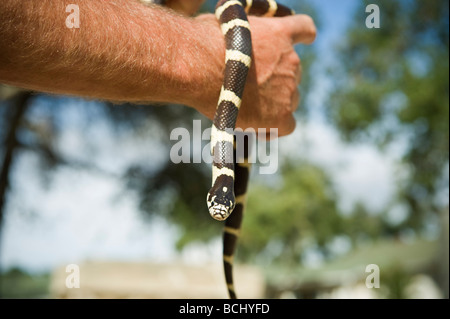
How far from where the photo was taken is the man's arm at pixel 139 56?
2428 mm

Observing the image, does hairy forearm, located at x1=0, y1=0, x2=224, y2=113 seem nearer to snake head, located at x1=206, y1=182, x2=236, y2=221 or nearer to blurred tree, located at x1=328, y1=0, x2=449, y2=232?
snake head, located at x1=206, y1=182, x2=236, y2=221

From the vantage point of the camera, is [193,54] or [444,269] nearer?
[193,54]

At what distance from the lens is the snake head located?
8.86ft

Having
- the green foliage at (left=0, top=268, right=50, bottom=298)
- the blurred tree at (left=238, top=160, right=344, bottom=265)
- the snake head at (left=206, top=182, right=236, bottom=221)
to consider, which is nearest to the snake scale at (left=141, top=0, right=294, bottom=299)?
the snake head at (left=206, top=182, right=236, bottom=221)

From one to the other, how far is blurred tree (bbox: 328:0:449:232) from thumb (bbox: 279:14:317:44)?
47.8 ft

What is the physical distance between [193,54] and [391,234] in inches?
1257

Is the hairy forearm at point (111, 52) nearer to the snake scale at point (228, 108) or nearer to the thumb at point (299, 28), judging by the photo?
the snake scale at point (228, 108)

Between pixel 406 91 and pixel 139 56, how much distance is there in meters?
17.2

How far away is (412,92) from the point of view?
57.6 ft
